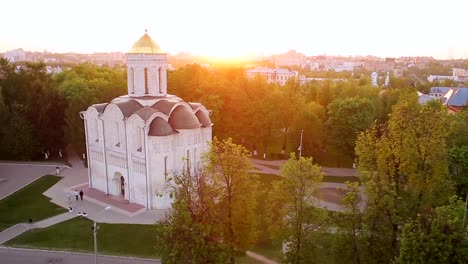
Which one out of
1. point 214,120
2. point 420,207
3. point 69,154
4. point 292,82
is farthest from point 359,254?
point 69,154

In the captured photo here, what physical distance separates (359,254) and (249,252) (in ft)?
27.0

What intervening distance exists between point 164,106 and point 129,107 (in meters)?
2.93

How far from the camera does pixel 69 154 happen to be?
160 feet

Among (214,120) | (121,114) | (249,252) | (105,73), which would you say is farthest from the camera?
(105,73)

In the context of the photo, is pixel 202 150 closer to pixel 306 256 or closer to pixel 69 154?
pixel 306 256

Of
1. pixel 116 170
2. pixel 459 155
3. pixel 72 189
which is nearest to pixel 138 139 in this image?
pixel 116 170

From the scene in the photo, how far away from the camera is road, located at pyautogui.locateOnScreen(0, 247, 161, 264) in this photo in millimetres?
24328

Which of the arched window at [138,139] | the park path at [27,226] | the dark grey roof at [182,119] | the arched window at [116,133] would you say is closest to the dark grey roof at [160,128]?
the dark grey roof at [182,119]

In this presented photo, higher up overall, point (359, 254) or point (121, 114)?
point (121, 114)

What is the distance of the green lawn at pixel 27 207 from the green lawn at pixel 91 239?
267cm

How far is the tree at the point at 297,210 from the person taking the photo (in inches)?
773

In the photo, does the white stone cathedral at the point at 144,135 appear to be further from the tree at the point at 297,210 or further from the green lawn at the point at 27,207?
the tree at the point at 297,210

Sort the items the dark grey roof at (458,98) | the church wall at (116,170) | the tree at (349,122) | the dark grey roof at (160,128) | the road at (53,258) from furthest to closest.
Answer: the dark grey roof at (458,98)
the tree at (349,122)
the church wall at (116,170)
the dark grey roof at (160,128)
the road at (53,258)

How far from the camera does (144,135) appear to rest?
31.2 m
